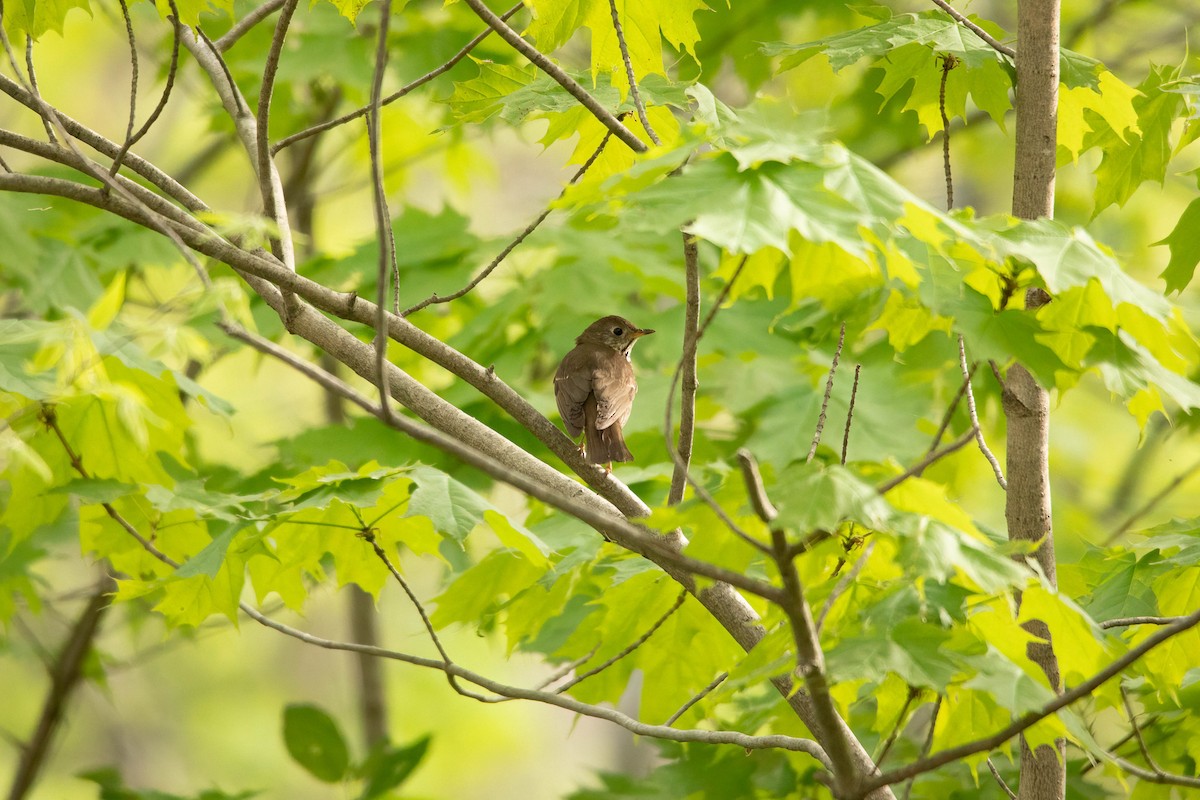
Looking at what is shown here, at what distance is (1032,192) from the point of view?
2973 mm

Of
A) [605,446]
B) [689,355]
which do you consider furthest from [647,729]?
[605,446]

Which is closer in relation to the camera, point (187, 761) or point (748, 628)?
point (748, 628)

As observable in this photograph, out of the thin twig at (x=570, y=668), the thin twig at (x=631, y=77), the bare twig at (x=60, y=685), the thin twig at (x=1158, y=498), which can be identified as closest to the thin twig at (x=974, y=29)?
the thin twig at (x=631, y=77)

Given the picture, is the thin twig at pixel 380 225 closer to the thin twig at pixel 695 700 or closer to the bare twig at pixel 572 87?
the bare twig at pixel 572 87

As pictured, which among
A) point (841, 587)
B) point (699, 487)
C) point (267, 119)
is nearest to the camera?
point (699, 487)

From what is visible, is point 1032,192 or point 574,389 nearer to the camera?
point 1032,192

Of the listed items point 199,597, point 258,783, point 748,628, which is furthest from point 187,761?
point 748,628

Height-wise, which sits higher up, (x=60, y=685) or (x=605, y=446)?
(x=60, y=685)

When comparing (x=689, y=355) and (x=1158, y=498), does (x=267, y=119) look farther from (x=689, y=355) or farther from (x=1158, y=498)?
(x=1158, y=498)

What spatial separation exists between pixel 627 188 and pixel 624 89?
45.3 inches

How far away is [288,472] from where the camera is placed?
429 cm

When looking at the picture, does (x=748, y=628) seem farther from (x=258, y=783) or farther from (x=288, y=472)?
(x=258, y=783)

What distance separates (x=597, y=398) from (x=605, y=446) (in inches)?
7.3

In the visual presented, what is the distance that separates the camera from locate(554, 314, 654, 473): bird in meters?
3.88
